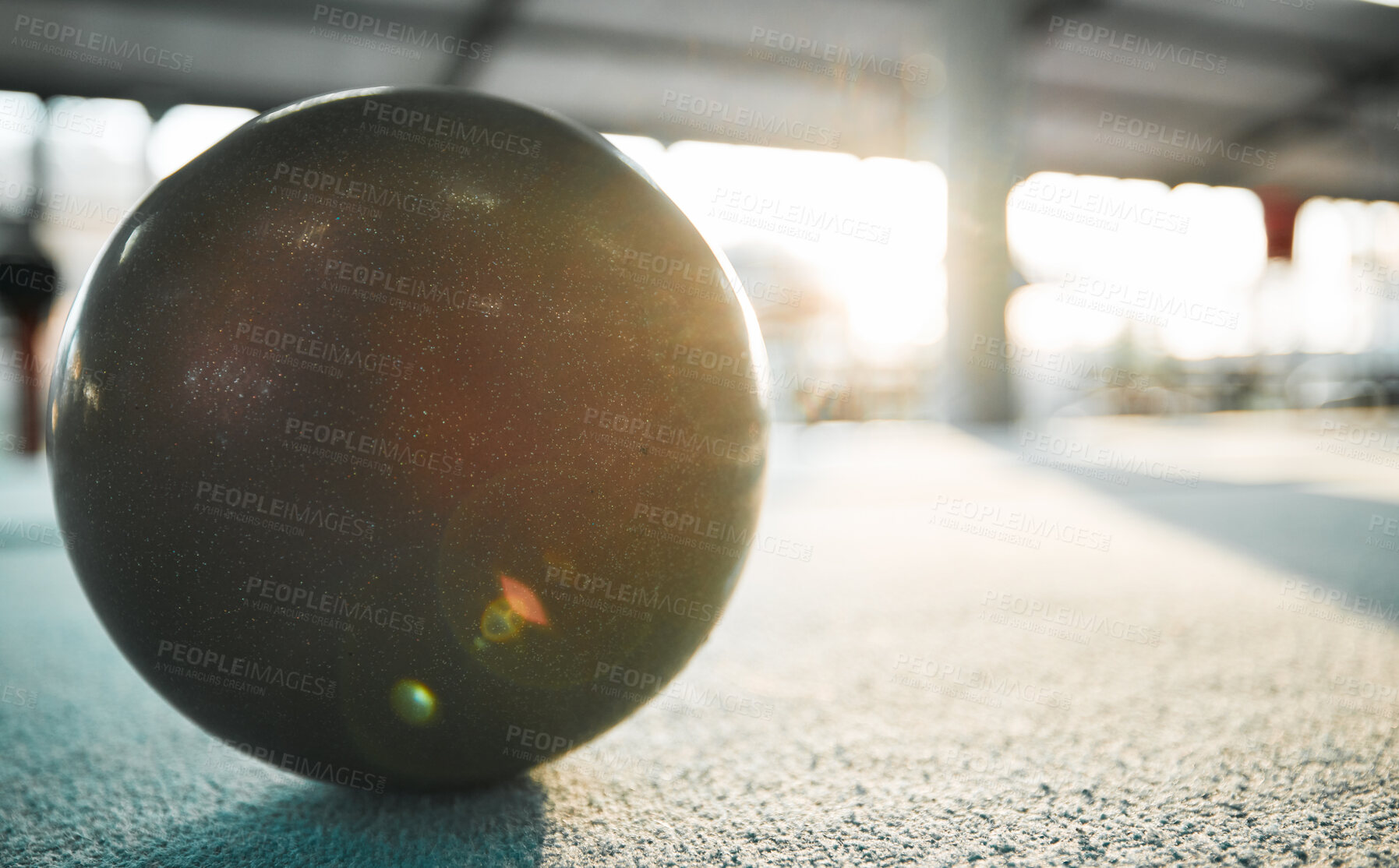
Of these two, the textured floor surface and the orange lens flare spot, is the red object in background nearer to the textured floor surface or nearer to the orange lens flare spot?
the textured floor surface

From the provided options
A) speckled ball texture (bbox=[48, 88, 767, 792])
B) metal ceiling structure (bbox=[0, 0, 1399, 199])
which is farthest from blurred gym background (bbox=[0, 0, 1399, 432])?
speckled ball texture (bbox=[48, 88, 767, 792])

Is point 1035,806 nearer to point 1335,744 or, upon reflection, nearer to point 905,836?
point 905,836

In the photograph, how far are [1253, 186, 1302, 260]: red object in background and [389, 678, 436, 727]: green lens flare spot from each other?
18469mm

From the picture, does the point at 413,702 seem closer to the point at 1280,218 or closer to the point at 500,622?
the point at 500,622

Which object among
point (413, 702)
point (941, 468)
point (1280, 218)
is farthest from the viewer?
point (1280, 218)

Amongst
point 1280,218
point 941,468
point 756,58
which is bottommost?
point 941,468

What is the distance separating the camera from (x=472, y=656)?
129 cm

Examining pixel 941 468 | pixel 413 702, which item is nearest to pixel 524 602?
pixel 413 702

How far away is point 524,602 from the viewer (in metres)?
1.28

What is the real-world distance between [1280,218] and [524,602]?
66.6 ft

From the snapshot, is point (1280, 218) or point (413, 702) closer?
point (413, 702)

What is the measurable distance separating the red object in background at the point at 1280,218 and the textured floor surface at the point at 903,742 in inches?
601

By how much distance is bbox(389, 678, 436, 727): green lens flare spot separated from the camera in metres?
1.29

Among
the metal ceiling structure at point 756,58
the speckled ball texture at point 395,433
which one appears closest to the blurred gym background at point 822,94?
the metal ceiling structure at point 756,58
